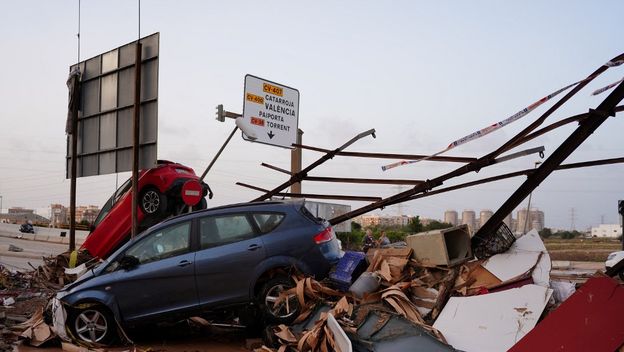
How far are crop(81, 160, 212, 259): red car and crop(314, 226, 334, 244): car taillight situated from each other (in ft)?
17.3

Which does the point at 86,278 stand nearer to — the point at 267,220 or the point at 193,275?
the point at 193,275

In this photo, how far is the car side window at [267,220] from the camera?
8.12 metres

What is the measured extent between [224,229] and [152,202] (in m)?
5.64

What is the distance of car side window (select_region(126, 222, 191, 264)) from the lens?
→ 316 inches

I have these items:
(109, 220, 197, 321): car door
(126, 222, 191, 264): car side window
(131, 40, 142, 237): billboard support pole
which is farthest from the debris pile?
(131, 40, 142, 237): billboard support pole

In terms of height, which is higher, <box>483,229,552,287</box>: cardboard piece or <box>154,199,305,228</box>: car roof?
<box>154,199,305,228</box>: car roof

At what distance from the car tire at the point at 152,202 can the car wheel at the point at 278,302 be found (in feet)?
19.6

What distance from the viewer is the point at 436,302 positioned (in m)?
6.93

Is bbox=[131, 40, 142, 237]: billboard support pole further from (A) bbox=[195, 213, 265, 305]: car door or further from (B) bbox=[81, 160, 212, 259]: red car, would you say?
(A) bbox=[195, 213, 265, 305]: car door

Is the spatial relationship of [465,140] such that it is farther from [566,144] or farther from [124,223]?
[124,223]

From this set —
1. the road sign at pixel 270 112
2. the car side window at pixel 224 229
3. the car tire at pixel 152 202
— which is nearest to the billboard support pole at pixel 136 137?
the car tire at pixel 152 202

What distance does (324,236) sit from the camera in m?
8.26

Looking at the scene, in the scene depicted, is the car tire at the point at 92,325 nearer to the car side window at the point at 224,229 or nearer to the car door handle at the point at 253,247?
the car side window at the point at 224,229

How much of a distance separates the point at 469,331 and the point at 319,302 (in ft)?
6.78
